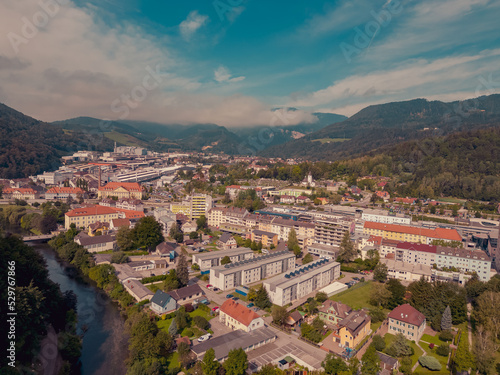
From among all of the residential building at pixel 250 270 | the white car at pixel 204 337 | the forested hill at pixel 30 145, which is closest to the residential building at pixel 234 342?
the white car at pixel 204 337

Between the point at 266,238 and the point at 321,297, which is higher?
the point at 266,238

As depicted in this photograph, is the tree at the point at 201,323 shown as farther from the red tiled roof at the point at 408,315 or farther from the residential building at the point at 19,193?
the residential building at the point at 19,193

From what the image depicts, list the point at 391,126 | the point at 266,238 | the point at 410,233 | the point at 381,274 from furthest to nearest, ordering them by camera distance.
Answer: the point at 391,126 < the point at 266,238 < the point at 410,233 < the point at 381,274

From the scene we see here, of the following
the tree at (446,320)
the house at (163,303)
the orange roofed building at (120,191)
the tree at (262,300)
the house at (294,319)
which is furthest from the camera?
the orange roofed building at (120,191)

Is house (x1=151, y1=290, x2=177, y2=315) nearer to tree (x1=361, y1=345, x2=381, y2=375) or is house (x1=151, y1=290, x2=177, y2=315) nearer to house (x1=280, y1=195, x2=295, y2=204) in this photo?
tree (x1=361, y1=345, x2=381, y2=375)

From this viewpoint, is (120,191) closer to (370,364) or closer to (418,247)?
(418,247)

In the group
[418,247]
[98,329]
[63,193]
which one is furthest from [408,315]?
[63,193]

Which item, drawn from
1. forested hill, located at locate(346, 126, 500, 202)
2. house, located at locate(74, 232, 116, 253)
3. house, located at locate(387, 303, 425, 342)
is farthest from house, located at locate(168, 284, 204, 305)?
forested hill, located at locate(346, 126, 500, 202)
